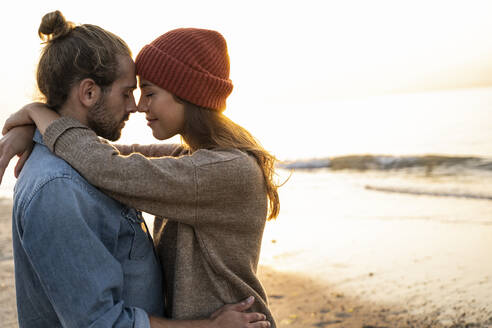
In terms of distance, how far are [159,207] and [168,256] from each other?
367mm

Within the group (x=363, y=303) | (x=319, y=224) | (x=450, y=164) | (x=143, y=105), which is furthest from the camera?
(x=450, y=164)

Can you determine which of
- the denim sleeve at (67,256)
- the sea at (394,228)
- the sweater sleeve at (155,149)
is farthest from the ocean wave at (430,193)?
the denim sleeve at (67,256)

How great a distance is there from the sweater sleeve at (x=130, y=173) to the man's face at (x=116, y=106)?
0.57 ft

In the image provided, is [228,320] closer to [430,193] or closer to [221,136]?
[221,136]

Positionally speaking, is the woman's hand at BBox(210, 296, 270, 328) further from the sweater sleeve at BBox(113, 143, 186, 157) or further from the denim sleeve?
the sweater sleeve at BBox(113, 143, 186, 157)

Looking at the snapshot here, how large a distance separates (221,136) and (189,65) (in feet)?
1.42

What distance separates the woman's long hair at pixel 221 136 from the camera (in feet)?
7.73

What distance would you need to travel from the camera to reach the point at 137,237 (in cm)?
206

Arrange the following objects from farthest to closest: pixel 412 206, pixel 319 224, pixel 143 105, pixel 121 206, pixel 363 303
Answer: pixel 412 206, pixel 319 224, pixel 363 303, pixel 143 105, pixel 121 206

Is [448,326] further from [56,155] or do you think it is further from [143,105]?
[56,155]

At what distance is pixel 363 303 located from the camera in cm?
570

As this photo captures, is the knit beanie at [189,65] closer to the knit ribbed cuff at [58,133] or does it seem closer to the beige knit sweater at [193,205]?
the beige knit sweater at [193,205]

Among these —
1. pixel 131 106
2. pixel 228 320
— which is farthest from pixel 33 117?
pixel 228 320

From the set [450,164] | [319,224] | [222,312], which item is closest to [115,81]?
[222,312]
